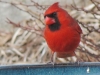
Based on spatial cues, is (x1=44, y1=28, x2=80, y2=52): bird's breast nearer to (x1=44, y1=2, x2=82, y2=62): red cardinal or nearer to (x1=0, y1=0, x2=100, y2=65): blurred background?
(x1=44, y1=2, x2=82, y2=62): red cardinal

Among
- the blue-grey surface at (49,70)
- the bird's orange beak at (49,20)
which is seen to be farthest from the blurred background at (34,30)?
the blue-grey surface at (49,70)

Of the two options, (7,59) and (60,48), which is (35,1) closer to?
(7,59)

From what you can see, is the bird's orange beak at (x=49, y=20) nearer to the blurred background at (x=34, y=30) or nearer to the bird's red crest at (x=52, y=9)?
the bird's red crest at (x=52, y=9)

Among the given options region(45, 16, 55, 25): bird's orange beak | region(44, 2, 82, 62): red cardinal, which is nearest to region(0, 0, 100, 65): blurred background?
region(44, 2, 82, 62): red cardinal

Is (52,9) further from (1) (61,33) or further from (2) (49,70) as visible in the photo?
(2) (49,70)

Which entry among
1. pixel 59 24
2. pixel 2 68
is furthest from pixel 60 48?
pixel 2 68

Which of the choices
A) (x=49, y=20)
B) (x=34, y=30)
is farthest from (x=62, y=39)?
(x=34, y=30)
